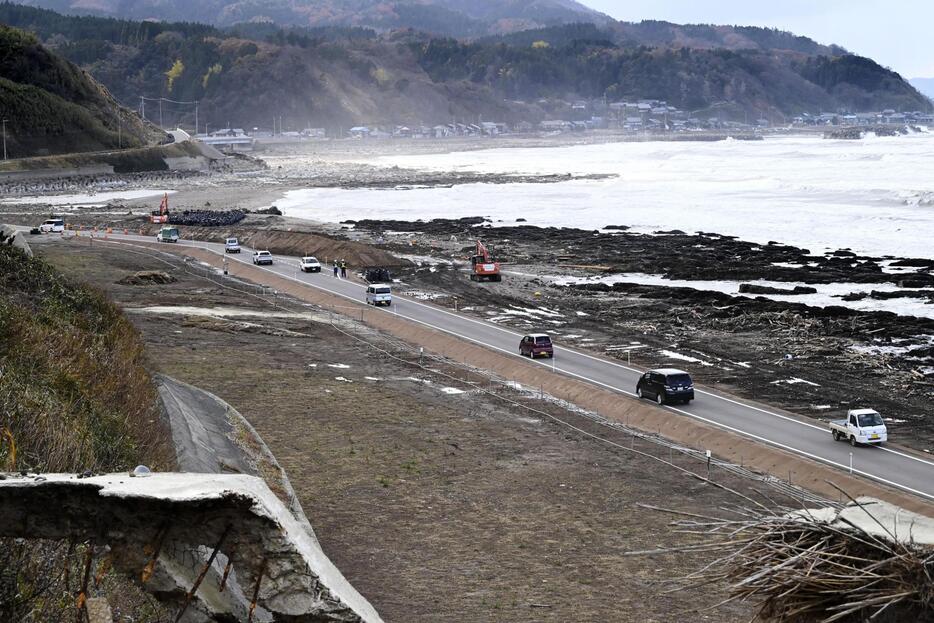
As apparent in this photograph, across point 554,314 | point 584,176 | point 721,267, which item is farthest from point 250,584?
point 584,176

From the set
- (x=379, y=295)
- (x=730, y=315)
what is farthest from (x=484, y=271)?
(x=730, y=315)

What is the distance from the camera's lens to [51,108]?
512ft

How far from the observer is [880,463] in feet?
89.7

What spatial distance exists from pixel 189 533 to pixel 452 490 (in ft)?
53.7

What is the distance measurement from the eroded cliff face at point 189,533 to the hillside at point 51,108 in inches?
5900

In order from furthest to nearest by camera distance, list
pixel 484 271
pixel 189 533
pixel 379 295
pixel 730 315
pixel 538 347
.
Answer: pixel 484 271 < pixel 379 295 < pixel 730 315 < pixel 538 347 < pixel 189 533

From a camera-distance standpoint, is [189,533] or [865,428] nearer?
[189,533]

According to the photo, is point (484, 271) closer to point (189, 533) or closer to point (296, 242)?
point (296, 242)

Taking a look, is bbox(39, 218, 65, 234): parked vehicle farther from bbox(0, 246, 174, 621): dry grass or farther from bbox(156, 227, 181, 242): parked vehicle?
bbox(0, 246, 174, 621): dry grass

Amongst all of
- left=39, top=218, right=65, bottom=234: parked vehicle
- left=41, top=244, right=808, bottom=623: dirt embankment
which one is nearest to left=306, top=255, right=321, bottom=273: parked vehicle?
left=41, top=244, right=808, bottom=623: dirt embankment

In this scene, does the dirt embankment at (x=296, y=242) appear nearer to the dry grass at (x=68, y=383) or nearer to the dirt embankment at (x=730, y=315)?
the dirt embankment at (x=730, y=315)

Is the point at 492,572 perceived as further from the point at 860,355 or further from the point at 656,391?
the point at 860,355

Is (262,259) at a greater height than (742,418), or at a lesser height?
lesser

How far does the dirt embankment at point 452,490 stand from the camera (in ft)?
59.7
